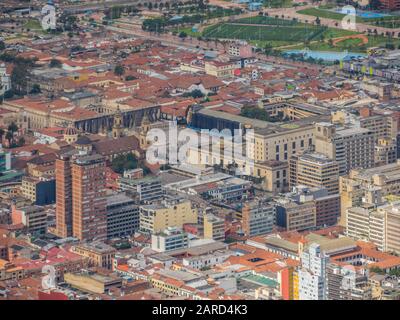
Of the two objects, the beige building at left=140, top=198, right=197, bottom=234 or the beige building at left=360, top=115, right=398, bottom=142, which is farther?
the beige building at left=360, top=115, right=398, bottom=142

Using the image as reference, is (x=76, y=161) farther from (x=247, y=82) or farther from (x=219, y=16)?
(x=219, y=16)

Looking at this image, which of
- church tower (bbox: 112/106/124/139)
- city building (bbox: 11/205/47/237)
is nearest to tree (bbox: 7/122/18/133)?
church tower (bbox: 112/106/124/139)

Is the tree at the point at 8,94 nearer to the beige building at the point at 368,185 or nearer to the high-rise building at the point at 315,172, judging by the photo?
the high-rise building at the point at 315,172

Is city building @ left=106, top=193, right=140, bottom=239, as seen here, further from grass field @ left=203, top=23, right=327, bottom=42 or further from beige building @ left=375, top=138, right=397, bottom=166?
grass field @ left=203, top=23, right=327, bottom=42

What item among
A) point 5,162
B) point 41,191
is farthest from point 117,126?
point 41,191

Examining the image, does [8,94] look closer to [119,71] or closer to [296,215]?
[119,71]

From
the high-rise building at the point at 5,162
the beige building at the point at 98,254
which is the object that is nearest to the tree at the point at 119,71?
the high-rise building at the point at 5,162

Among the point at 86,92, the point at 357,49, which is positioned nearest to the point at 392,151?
the point at 86,92
